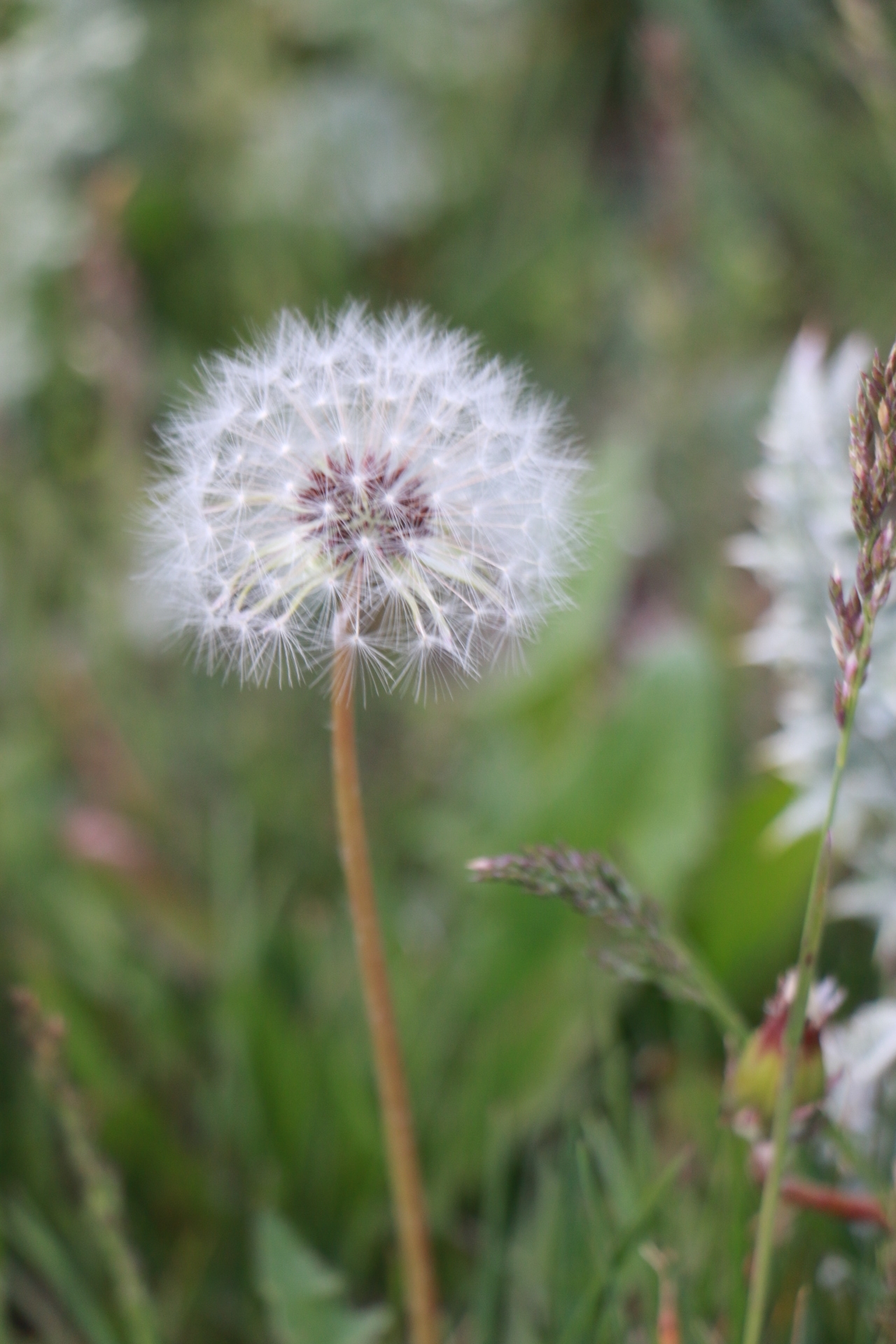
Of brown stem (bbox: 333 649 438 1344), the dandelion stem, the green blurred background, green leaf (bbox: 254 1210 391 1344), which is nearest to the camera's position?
the dandelion stem

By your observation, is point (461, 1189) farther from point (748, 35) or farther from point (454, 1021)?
point (748, 35)

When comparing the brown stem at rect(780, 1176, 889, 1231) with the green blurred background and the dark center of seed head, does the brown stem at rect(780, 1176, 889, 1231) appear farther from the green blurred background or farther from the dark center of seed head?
the dark center of seed head

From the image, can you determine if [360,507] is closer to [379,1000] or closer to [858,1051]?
[379,1000]

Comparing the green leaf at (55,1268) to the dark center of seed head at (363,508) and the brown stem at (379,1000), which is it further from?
the dark center of seed head at (363,508)

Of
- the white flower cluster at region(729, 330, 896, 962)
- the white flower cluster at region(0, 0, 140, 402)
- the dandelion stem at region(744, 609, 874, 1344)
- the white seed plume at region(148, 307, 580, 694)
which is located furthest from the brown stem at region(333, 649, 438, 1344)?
the white flower cluster at region(0, 0, 140, 402)

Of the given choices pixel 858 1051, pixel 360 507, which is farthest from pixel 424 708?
pixel 360 507

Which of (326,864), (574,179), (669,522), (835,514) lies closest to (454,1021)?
(326,864)

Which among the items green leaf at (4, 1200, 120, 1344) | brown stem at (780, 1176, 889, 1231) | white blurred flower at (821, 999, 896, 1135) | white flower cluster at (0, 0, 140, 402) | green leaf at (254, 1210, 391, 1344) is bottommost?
green leaf at (4, 1200, 120, 1344)
